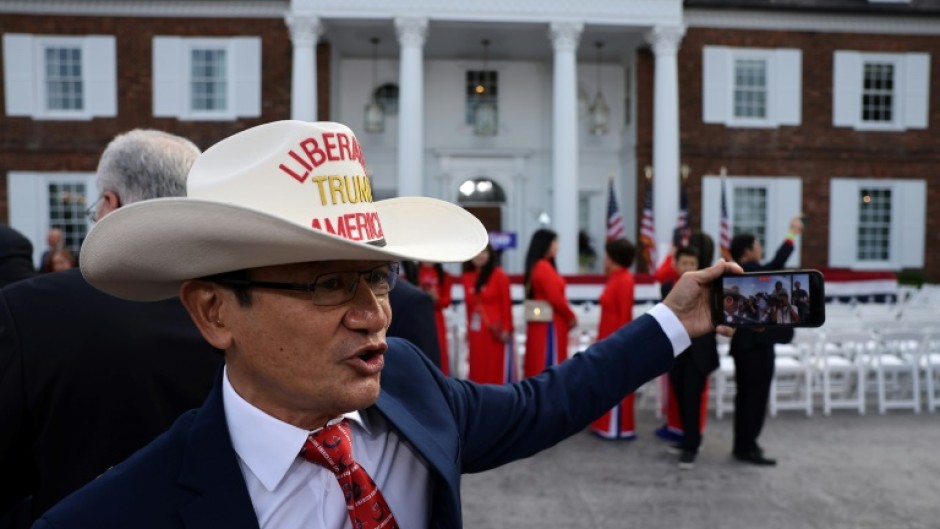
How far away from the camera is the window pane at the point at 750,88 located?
768 inches

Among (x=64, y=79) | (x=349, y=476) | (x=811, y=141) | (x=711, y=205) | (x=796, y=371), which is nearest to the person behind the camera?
(x=349, y=476)

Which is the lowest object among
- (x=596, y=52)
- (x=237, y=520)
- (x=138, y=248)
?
(x=237, y=520)

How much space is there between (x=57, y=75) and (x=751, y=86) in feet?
61.1

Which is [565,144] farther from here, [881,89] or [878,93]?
[881,89]

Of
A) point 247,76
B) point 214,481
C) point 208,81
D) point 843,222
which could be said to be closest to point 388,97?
point 247,76

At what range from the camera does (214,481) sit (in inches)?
50.6

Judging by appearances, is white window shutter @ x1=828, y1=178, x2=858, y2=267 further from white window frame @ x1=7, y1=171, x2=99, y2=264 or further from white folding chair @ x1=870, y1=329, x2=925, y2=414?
white window frame @ x1=7, y1=171, x2=99, y2=264

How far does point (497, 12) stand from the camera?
17.2 meters

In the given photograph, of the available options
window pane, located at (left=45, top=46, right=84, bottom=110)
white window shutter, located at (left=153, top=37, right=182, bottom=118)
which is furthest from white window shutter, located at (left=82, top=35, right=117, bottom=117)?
white window shutter, located at (left=153, top=37, right=182, bottom=118)

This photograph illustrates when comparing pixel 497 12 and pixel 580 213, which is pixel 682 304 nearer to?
pixel 497 12

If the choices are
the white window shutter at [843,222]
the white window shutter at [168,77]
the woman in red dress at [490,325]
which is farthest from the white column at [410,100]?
the white window shutter at [843,222]

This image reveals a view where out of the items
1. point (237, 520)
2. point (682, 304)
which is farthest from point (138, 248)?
point (682, 304)

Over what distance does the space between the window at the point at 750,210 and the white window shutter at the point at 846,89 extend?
2843 millimetres

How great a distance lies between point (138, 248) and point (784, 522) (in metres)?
4.83
